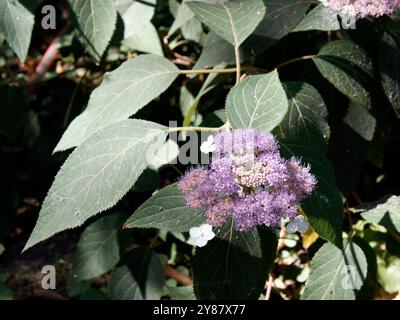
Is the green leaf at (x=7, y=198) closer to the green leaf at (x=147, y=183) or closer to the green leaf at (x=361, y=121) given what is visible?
the green leaf at (x=147, y=183)

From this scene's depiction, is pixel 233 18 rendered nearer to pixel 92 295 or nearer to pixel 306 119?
pixel 306 119

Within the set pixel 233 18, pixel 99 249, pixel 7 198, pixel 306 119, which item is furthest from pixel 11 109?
pixel 306 119

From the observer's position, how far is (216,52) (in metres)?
1.50

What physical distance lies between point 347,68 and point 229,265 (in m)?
0.60

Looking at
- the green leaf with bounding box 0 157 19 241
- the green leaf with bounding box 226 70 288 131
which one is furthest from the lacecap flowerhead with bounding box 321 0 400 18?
the green leaf with bounding box 0 157 19 241

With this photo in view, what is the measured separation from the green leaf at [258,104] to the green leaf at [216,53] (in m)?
0.37

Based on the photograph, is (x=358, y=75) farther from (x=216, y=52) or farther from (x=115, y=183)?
(x=115, y=183)

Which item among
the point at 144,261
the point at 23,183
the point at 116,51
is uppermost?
the point at 116,51

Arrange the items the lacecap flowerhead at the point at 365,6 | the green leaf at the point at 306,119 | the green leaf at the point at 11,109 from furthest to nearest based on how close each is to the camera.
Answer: the green leaf at the point at 11,109 → the green leaf at the point at 306,119 → the lacecap flowerhead at the point at 365,6

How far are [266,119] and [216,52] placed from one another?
1.60 ft

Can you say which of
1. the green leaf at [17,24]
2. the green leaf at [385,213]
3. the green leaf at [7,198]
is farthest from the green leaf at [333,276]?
the green leaf at [7,198]

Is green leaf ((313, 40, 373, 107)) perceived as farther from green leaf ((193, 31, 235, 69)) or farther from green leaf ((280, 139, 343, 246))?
green leaf ((280, 139, 343, 246))

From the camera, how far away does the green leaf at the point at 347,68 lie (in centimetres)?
137
